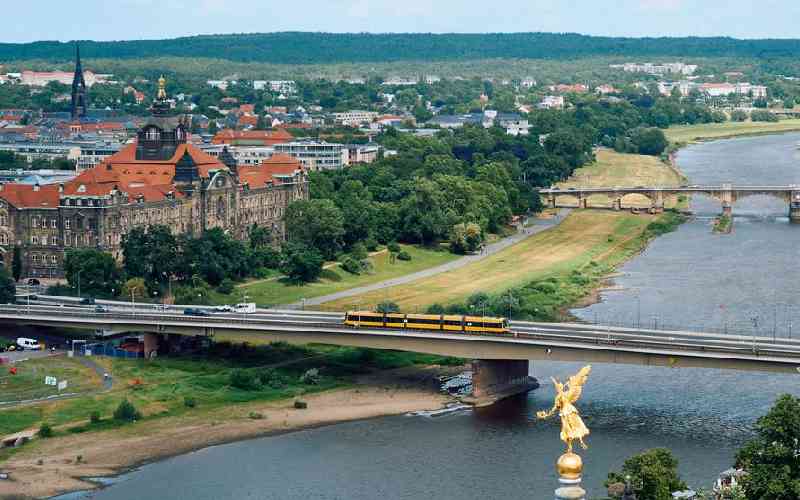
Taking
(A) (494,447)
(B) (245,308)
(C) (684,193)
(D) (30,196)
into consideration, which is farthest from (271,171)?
(A) (494,447)

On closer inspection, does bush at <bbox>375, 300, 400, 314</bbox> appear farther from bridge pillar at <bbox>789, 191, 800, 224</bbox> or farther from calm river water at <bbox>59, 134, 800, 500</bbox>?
bridge pillar at <bbox>789, 191, 800, 224</bbox>

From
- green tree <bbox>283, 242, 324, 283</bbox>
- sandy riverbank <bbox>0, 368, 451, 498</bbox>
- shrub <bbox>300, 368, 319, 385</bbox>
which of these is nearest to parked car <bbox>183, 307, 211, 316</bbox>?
shrub <bbox>300, 368, 319, 385</bbox>

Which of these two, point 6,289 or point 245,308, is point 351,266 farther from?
point 6,289

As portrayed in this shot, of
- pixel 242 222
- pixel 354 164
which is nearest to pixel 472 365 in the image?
pixel 242 222

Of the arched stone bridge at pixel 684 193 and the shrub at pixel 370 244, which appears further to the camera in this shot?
the arched stone bridge at pixel 684 193

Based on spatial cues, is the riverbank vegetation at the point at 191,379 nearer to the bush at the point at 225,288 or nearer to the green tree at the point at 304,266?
the bush at the point at 225,288

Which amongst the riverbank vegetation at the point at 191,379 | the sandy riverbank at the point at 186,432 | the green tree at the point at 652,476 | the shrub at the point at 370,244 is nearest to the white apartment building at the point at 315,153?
the shrub at the point at 370,244
